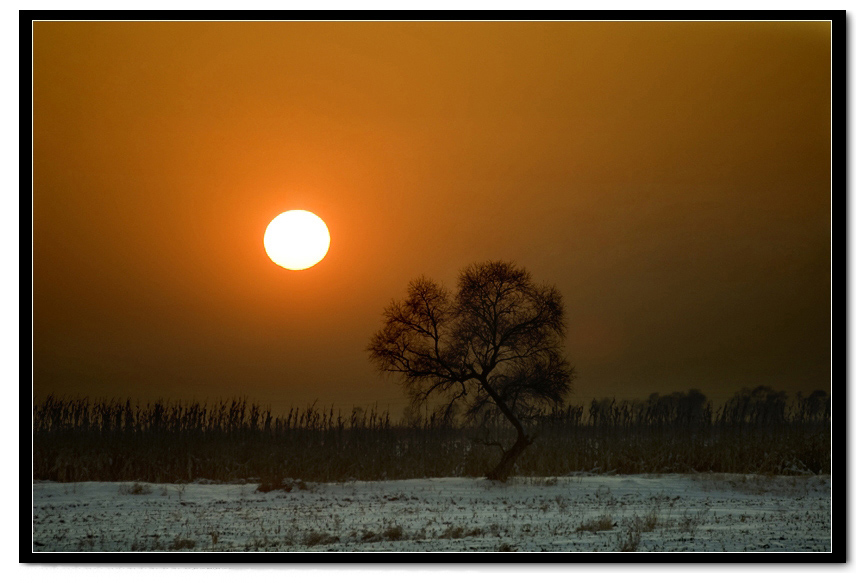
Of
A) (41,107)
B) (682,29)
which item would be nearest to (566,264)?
(682,29)

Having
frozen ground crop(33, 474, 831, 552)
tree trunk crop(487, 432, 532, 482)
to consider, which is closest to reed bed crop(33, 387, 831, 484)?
tree trunk crop(487, 432, 532, 482)

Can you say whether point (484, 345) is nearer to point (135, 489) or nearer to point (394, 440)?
point (394, 440)

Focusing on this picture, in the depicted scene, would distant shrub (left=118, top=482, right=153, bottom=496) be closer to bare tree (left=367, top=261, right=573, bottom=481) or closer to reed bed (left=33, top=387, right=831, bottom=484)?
reed bed (left=33, top=387, right=831, bottom=484)

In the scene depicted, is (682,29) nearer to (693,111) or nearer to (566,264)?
(693,111)

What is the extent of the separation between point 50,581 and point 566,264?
17.1 ft

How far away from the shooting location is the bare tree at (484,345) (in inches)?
271

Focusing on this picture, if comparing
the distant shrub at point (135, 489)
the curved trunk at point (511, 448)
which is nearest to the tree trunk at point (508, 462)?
the curved trunk at point (511, 448)

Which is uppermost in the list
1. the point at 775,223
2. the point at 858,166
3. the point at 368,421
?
the point at 858,166

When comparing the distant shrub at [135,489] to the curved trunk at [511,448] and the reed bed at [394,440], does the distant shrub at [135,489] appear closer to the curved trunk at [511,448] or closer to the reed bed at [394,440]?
the reed bed at [394,440]

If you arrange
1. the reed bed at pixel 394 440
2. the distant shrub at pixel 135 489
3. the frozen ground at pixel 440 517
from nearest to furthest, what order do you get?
the frozen ground at pixel 440 517, the distant shrub at pixel 135 489, the reed bed at pixel 394 440

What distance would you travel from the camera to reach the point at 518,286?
22.8 ft

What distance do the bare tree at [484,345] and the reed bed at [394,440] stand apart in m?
0.21

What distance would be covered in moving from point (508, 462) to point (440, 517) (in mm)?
832

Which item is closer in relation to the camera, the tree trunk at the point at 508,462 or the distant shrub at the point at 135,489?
the distant shrub at the point at 135,489
